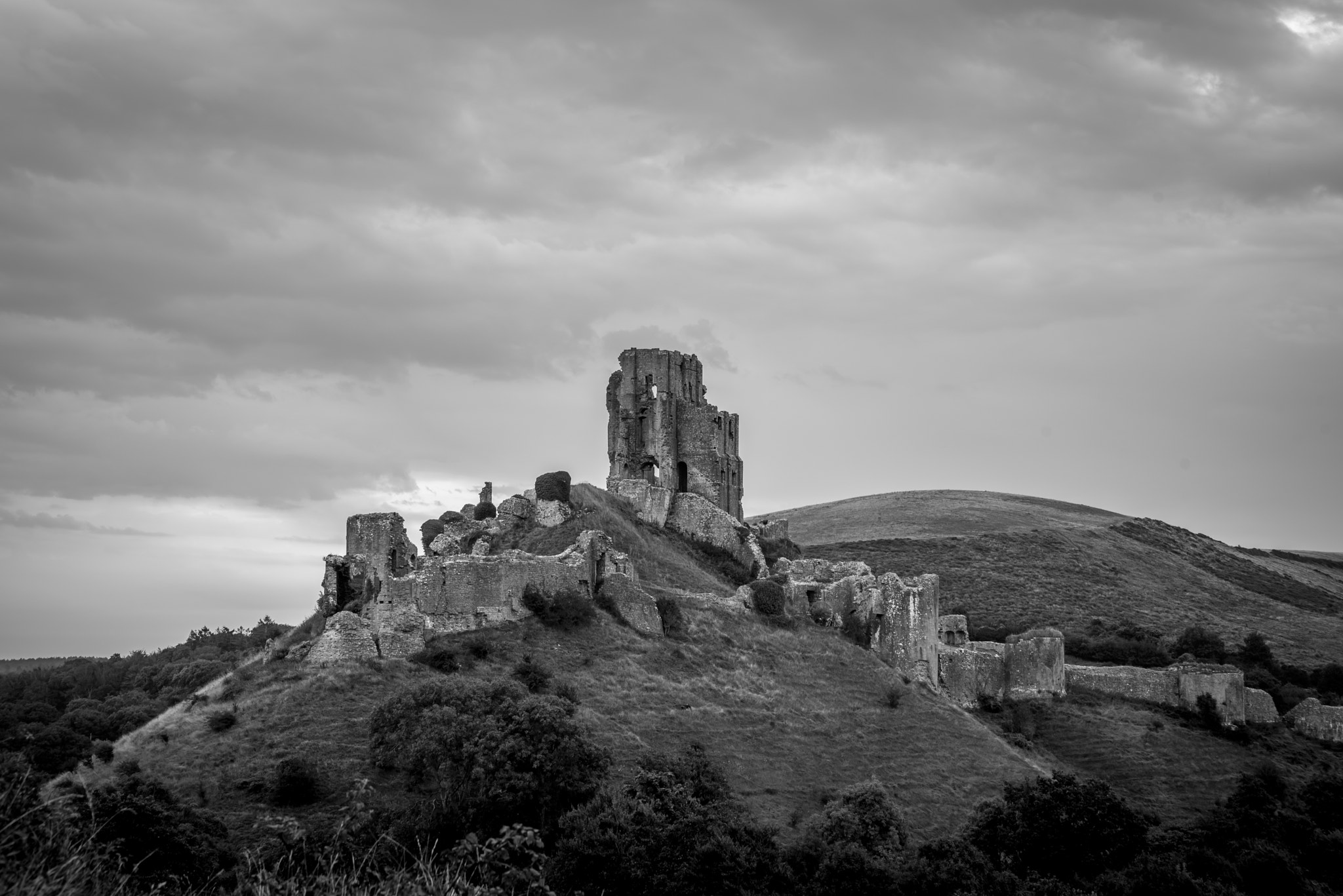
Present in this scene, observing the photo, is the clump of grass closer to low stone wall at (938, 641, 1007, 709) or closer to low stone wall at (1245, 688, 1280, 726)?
low stone wall at (938, 641, 1007, 709)

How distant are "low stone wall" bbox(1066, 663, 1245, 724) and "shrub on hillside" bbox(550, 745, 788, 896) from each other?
108 feet

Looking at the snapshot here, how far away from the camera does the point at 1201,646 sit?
3194 inches

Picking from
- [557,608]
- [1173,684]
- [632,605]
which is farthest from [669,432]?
[1173,684]

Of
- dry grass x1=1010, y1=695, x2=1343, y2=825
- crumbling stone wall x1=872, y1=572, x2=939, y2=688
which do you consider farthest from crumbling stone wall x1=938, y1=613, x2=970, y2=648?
crumbling stone wall x1=872, y1=572, x2=939, y2=688

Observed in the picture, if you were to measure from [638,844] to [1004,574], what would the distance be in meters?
77.5

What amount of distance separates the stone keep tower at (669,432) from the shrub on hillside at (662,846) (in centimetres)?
3498

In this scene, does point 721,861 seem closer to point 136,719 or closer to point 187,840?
point 187,840

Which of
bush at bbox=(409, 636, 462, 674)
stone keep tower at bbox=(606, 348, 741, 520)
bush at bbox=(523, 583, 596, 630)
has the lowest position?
bush at bbox=(409, 636, 462, 674)

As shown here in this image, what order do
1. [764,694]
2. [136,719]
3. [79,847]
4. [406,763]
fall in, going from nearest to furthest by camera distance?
[79,847], [406,763], [764,694], [136,719]

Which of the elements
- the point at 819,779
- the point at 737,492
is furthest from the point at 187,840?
the point at 737,492

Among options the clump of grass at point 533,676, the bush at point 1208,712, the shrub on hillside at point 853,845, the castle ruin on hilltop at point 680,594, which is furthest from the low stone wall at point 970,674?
the clump of grass at point 533,676

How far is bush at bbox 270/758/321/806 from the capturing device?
32125mm

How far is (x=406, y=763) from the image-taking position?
3362 cm

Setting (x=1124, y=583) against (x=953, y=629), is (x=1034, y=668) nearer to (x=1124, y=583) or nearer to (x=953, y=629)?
(x=953, y=629)
